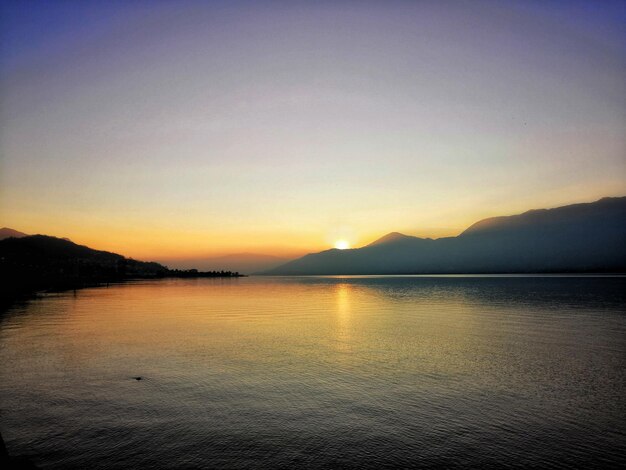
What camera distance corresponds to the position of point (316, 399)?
2462 centimetres

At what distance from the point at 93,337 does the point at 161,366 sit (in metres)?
21.7

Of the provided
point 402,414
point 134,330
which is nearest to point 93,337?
point 134,330

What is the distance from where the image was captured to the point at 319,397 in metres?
25.0

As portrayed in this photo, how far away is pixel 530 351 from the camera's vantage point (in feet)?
129

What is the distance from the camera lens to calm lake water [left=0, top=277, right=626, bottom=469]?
17500mm

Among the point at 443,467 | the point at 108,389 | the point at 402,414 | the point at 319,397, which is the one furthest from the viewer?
the point at 108,389

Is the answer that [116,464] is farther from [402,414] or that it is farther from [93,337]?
[93,337]

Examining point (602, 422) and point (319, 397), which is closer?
point (602, 422)

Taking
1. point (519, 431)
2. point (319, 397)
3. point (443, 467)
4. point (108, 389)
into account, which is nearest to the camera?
point (443, 467)

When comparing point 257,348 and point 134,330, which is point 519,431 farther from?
point 134,330

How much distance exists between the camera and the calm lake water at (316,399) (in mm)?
17500

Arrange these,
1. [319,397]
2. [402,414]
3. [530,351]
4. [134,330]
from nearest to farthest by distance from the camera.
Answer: [402,414] → [319,397] → [530,351] → [134,330]

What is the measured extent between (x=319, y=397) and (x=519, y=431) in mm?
11593

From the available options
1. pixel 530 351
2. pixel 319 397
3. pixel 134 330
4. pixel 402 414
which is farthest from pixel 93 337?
pixel 530 351
